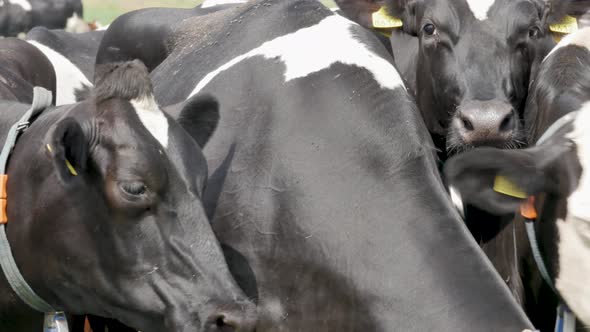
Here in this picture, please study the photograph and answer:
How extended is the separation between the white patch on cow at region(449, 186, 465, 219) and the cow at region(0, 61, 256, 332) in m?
0.82

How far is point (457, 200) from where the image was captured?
4.14 m

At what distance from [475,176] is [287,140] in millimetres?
765

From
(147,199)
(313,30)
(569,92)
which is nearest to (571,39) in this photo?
(569,92)

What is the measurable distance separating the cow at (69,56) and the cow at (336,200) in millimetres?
2760

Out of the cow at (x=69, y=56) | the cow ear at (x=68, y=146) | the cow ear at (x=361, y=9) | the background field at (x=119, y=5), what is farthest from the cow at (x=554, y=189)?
the background field at (x=119, y=5)

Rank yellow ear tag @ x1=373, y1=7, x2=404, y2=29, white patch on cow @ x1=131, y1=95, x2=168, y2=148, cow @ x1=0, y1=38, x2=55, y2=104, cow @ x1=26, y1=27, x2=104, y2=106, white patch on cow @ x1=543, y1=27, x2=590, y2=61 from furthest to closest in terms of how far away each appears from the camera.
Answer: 1. cow @ x1=26, y1=27, x2=104, y2=106
2. yellow ear tag @ x1=373, y1=7, x2=404, y2=29
3. cow @ x1=0, y1=38, x2=55, y2=104
4. white patch on cow @ x1=543, y1=27, x2=590, y2=61
5. white patch on cow @ x1=131, y1=95, x2=168, y2=148

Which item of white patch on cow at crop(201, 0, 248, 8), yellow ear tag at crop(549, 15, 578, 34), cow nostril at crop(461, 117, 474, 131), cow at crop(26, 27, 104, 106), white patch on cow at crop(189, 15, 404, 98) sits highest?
white patch on cow at crop(189, 15, 404, 98)

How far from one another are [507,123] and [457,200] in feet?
2.41

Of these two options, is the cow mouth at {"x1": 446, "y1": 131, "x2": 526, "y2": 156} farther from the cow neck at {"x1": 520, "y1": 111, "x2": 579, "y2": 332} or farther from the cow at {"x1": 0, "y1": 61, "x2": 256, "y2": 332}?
the cow at {"x1": 0, "y1": 61, "x2": 256, "y2": 332}

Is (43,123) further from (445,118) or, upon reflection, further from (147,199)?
(445,118)

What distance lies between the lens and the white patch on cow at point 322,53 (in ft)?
14.0

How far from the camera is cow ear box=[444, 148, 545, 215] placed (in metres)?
3.62

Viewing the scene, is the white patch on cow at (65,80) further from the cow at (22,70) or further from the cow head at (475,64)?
the cow head at (475,64)

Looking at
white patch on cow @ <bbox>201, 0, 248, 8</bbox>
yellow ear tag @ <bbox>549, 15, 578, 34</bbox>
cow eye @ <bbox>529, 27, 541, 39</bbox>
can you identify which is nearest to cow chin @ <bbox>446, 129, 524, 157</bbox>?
cow eye @ <bbox>529, 27, 541, 39</bbox>
